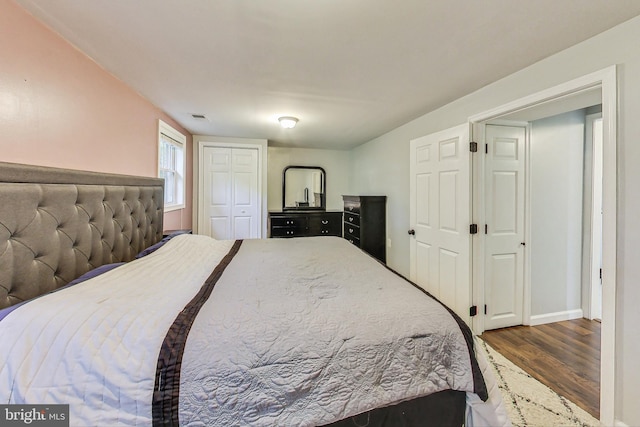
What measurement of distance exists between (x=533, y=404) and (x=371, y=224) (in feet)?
8.49

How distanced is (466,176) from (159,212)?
114 inches

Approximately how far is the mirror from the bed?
3.62 meters

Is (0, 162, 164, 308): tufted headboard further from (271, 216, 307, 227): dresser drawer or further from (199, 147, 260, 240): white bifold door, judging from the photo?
(271, 216, 307, 227): dresser drawer

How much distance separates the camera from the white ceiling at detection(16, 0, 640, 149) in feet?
4.16

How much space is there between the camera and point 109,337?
0.91 meters

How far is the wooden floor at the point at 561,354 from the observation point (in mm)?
1821

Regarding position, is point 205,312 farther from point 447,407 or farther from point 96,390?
point 447,407

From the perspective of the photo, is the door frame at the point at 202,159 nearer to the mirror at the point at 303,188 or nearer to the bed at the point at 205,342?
the mirror at the point at 303,188

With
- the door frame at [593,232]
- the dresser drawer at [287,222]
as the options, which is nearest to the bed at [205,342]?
the door frame at [593,232]

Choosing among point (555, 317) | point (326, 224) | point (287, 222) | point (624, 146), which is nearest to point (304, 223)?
point (287, 222)

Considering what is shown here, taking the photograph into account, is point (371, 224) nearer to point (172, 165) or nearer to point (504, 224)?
point (504, 224)

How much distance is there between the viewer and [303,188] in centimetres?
513

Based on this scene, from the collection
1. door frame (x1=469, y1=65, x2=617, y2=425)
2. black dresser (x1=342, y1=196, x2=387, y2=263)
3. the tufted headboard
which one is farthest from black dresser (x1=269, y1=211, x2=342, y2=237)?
door frame (x1=469, y1=65, x2=617, y2=425)

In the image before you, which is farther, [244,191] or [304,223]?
[304,223]
